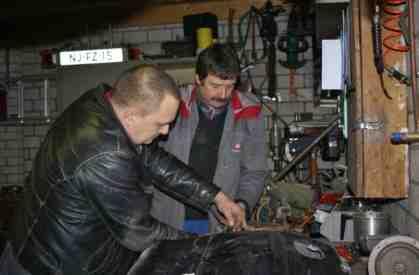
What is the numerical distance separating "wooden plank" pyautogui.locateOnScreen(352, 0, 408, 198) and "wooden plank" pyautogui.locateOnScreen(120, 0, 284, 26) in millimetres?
2951

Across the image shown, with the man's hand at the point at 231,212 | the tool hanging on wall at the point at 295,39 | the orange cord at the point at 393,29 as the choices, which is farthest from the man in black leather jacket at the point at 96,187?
the tool hanging on wall at the point at 295,39

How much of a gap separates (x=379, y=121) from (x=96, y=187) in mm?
1484

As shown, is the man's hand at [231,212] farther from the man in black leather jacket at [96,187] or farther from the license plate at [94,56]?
the license plate at [94,56]

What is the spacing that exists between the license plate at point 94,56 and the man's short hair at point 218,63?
2182 mm

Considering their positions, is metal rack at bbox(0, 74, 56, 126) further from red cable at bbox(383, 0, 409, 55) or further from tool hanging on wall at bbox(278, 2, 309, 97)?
red cable at bbox(383, 0, 409, 55)

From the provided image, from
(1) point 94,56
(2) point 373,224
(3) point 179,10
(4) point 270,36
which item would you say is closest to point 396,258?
(2) point 373,224

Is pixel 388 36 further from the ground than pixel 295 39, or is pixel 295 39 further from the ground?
pixel 295 39

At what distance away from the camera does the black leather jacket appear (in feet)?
5.07

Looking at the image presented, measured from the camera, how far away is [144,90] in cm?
164

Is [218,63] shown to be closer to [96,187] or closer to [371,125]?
[371,125]

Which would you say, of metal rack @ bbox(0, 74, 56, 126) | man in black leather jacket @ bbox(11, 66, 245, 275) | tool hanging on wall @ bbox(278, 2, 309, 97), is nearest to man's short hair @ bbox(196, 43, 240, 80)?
man in black leather jacket @ bbox(11, 66, 245, 275)

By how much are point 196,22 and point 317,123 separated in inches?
65.2

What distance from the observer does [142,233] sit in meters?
1.61

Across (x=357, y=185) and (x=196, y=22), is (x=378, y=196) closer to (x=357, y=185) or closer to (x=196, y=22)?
(x=357, y=185)
